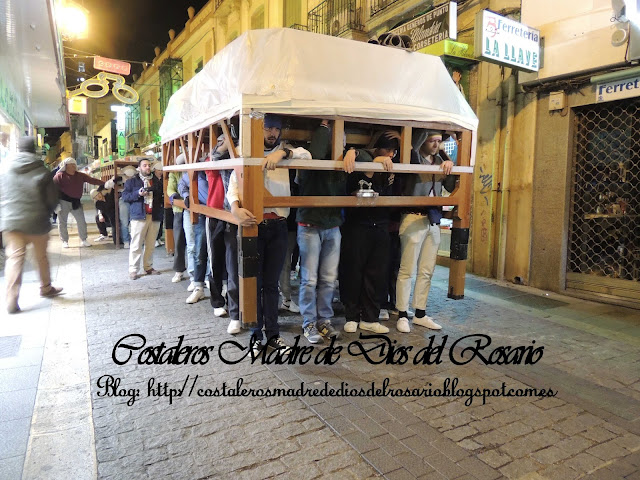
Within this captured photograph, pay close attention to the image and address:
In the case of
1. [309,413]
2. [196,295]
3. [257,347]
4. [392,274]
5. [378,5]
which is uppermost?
[378,5]

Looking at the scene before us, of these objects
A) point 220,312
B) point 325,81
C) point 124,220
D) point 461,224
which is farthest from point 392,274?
point 124,220

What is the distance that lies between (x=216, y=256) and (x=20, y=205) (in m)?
2.45

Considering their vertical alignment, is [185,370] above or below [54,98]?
below

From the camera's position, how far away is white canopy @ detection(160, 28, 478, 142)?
12.1 ft

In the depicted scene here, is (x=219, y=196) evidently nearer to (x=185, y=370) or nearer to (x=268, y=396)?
(x=185, y=370)

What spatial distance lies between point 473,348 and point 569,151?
13.2ft

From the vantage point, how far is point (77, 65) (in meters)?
22.4

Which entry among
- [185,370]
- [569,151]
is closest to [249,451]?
[185,370]

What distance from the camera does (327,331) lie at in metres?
4.78

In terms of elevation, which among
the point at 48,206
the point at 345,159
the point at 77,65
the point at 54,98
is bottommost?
the point at 48,206

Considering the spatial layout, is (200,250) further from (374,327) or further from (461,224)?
(461,224)

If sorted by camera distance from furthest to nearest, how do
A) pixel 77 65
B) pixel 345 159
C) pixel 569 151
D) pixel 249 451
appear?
pixel 77 65 < pixel 569 151 < pixel 345 159 < pixel 249 451

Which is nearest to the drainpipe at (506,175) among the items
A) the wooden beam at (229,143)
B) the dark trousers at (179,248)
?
the dark trousers at (179,248)

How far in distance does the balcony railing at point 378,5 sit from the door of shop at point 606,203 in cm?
510
